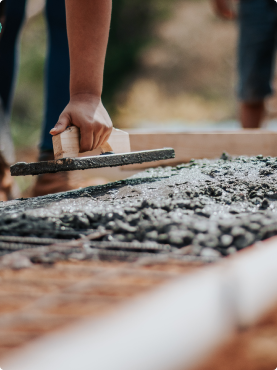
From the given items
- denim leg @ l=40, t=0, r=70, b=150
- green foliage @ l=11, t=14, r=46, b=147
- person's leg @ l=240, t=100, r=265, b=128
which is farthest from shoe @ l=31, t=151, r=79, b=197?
green foliage @ l=11, t=14, r=46, b=147

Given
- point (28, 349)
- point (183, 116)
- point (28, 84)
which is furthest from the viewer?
point (183, 116)

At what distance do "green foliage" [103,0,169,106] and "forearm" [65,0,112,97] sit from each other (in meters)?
7.27

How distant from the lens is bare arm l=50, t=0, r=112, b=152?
44.8 inches

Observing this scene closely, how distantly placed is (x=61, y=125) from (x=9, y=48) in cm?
101

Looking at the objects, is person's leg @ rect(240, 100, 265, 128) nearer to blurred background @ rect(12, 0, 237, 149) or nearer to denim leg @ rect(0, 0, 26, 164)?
denim leg @ rect(0, 0, 26, 164)

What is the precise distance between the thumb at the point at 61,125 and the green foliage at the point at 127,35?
291 inches

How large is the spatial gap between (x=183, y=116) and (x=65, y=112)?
753 centimetres

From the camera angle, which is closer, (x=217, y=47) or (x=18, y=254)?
(x=18, y=254)

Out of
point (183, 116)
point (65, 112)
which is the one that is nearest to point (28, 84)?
point (183, 116)

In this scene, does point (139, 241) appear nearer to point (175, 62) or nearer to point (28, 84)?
point (28, 84)

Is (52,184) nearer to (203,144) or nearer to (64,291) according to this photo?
(203,144)

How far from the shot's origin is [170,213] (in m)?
0.76

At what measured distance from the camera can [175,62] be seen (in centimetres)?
937

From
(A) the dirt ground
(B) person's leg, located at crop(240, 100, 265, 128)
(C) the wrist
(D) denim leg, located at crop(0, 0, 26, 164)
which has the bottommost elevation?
(A) the dirt ground
